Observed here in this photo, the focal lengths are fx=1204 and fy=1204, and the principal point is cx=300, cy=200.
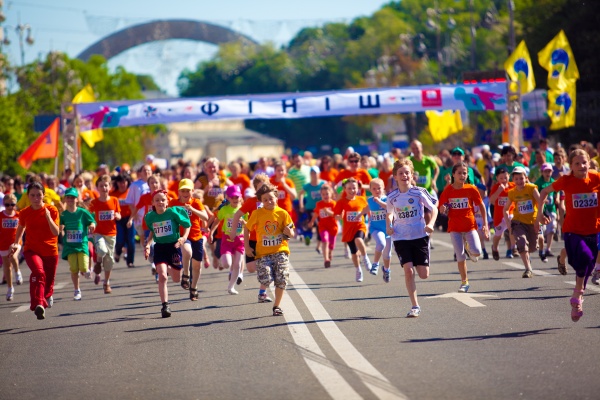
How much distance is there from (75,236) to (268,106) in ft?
45.7

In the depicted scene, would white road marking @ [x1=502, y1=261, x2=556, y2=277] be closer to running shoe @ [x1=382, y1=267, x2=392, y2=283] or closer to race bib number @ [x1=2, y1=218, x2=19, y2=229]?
running shoe @ [x1=382, y1=267, x2=392, y2=283]

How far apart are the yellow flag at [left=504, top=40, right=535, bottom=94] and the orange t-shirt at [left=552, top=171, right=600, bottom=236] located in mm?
19920

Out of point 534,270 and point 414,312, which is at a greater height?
point 414,312

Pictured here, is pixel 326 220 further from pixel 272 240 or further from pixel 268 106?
pixel 268 106

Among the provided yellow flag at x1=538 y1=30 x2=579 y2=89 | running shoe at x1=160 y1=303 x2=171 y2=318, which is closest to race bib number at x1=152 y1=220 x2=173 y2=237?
running shoe at x1=160 y1=303 x2=171 y2=318

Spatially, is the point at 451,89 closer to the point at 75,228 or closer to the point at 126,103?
Result: the point at 126,103

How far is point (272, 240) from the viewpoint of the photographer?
1348 centimetres

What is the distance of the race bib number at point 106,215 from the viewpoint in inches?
729

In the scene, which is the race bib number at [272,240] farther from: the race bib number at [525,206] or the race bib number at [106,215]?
the race bib number at [106,215]

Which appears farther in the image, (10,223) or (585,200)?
(10,223)

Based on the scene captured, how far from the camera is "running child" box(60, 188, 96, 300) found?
16203mm

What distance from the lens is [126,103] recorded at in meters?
29.8

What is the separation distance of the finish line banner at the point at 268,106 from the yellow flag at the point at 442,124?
8056mm

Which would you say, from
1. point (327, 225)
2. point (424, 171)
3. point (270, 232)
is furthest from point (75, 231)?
point (424, 171)
